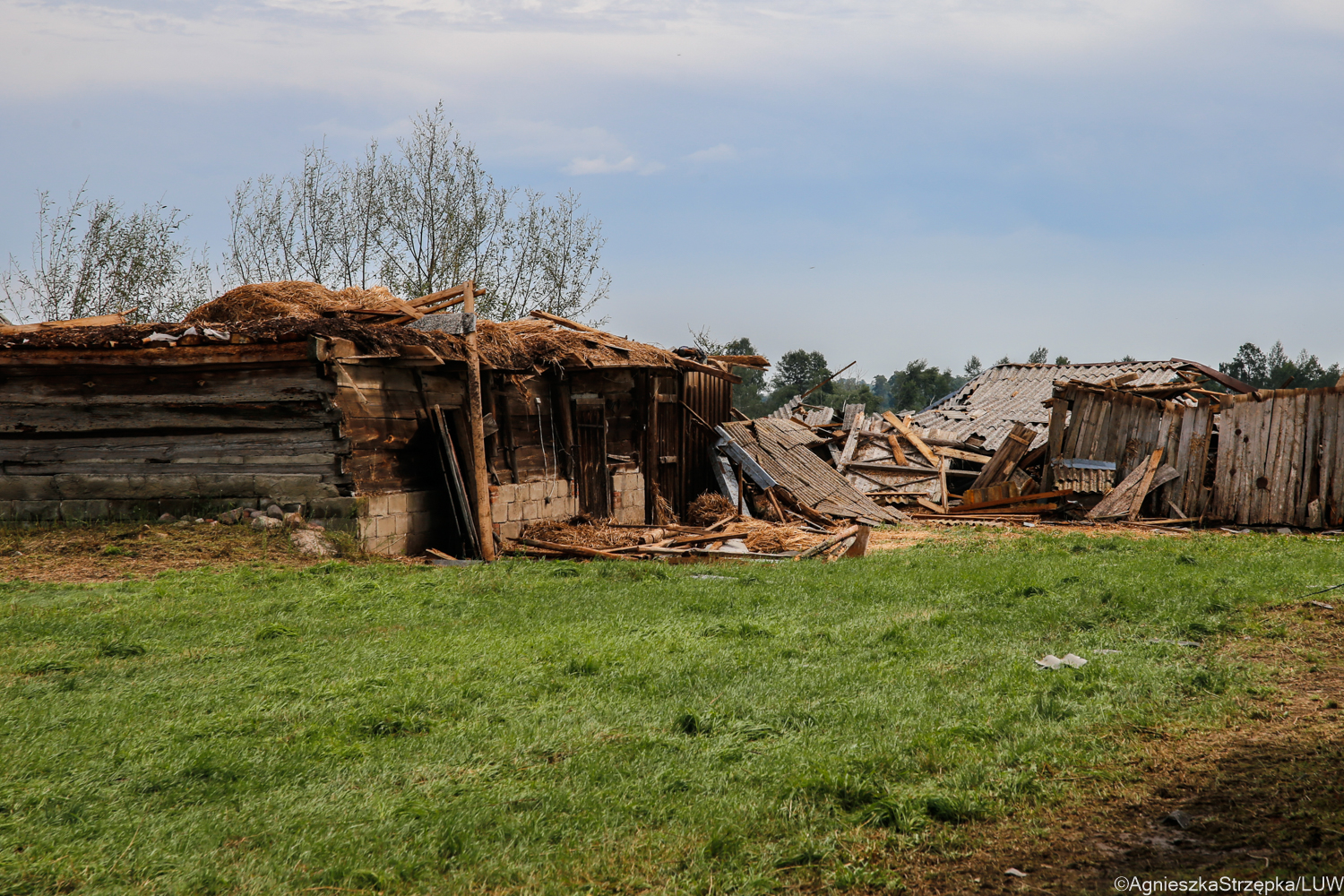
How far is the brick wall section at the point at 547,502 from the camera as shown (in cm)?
1513

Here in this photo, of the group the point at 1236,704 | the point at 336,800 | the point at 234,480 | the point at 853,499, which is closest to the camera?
the point at 336,800

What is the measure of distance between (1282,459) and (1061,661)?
43.7 feet

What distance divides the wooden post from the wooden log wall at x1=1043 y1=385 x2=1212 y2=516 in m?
12.4

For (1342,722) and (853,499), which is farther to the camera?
(853,499)

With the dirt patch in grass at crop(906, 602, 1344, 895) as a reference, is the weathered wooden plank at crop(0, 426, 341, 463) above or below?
above

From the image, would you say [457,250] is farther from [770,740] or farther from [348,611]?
[770,740]

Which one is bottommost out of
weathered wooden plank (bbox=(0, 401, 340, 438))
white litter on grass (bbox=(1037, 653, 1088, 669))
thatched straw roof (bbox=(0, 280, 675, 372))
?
white litter on grass (bbox=(1037, 653, 1088, 669))

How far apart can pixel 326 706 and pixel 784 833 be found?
3081 mm

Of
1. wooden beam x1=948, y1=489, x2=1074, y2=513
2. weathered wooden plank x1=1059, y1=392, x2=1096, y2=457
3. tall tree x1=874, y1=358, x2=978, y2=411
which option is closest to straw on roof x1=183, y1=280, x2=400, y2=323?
wooden beam x1=948, y1=489, x2=1074, y2=513

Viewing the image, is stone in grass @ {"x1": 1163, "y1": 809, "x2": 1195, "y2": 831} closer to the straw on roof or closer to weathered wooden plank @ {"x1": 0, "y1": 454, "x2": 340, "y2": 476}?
weathered wooden plank @ {"x1": 0, "y1": 454, "x2": 340, "y2": 476}

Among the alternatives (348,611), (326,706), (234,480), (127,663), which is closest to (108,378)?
(234,480)

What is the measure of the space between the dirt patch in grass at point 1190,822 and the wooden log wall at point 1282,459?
13.6 metres

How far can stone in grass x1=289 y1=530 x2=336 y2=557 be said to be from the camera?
38.1ft

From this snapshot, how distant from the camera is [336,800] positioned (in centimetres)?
448
